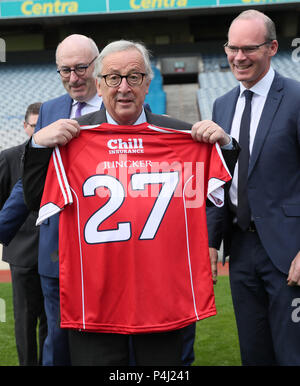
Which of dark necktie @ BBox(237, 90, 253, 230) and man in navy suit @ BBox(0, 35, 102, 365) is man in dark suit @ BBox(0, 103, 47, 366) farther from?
dark necktie @ BBox(237, 90, 253, 230)

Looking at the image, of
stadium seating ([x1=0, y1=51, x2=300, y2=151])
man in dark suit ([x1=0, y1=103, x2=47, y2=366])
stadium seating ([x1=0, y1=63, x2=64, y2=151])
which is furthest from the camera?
stadium seating ([x1=0, y1=51, x2=300, y2=151])

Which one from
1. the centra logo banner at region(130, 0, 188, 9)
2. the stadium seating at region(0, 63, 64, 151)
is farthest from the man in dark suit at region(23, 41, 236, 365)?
the centra logo banner at region(130, 0, 188, 9)

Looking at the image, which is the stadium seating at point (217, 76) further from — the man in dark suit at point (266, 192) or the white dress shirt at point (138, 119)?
the white dress shirt at point (138, 119)

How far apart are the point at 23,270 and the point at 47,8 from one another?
14.5 metres

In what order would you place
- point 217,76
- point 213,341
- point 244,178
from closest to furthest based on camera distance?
1. point 244,178
2. point 213,341
3. point 217,76

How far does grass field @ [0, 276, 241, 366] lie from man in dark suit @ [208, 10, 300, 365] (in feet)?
4.94

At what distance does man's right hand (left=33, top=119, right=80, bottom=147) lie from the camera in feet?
6.07

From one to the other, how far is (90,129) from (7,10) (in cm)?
1567

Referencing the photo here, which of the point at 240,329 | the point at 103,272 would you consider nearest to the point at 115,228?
the point at 103,272

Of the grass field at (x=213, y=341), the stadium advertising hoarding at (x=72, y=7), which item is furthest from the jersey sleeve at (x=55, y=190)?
the stadium advertising hoarding at (x=72, y=7)

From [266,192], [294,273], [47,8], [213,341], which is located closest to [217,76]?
[47,8]

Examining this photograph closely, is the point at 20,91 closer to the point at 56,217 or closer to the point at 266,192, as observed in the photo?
the point at 56,217

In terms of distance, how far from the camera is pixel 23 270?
3.19 m
